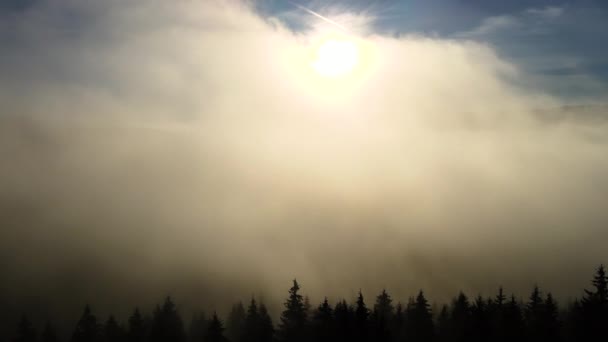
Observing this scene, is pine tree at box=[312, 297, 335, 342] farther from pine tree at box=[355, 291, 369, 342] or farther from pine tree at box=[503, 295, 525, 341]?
pine tree at box=[503, 295, 525, 341]

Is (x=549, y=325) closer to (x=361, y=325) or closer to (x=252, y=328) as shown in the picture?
(x=361, y=325)

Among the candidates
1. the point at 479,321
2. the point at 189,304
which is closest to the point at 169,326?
the point at 479,321

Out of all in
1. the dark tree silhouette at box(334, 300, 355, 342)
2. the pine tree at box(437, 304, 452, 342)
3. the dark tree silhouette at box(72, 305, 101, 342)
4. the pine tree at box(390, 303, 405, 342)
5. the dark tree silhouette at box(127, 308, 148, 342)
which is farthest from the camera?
the pine tree at box(390, 303, 405, 342)

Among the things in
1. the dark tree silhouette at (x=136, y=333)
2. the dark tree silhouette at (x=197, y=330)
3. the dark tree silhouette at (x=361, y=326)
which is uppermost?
the dark tree silhouette at (x=197, y=330)

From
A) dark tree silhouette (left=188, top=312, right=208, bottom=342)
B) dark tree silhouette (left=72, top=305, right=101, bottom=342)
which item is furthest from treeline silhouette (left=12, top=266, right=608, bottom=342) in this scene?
dark tree silhouette (left=188, top=312, right=208, bottom=342)

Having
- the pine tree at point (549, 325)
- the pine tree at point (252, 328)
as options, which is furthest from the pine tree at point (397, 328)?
the pine tree at point (549, 325)

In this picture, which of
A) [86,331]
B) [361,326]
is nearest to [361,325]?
[361,326]

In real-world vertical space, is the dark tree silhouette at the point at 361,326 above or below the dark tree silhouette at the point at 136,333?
below

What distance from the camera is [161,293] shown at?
192 meters

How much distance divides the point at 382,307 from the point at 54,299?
122925 millimetres

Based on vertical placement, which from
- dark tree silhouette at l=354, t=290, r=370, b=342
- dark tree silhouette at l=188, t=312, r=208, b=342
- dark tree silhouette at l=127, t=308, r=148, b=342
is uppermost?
dark tree silhouette at l=188, t=312, r=208, b=342

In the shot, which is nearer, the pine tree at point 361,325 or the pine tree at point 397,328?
the pine tree at point 361,325

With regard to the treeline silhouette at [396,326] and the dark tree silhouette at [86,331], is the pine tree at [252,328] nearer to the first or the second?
the treeline silhouette at [396,326]

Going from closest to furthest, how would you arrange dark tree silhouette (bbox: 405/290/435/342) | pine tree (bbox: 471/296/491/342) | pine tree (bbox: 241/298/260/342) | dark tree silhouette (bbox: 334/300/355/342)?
dark tree silhouette (bbox: 334/300/355/342) → pine tree (bbox: 471/296/491/342) → pine tree (bbox: 241/298/260/342) → dark tree silhouette (bbox: 405/290/435/342)
